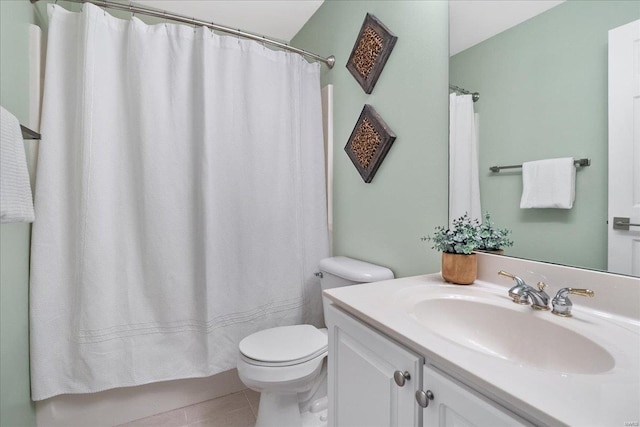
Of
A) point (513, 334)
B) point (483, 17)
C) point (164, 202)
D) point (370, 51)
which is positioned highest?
point (370, 51)

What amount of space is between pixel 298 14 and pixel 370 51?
2.68 ft

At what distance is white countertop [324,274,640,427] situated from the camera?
424 mm

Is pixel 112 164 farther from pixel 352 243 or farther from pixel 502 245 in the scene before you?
pixel 502 245

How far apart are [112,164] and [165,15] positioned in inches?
30.5

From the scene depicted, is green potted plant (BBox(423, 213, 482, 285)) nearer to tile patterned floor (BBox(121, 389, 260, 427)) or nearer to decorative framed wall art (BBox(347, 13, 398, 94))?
decorative framed wall art (BBox(347, 13, 398, 94))

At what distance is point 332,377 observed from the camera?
38.6 inches

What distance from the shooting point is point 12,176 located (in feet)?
2.70

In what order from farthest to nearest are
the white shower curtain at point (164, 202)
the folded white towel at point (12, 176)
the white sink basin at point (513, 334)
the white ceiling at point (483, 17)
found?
the white shower curtain at point (164, 202)
the white ceiling at point (483, 17)
the folded white towel at point (12, 176)
the white sink basin at point (513, 334)

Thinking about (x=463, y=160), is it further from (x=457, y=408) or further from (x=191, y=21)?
(x=191, y=21)

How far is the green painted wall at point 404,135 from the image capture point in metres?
1.23

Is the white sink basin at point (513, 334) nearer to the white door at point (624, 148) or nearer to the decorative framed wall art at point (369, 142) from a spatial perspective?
the white door at point (624, 148)

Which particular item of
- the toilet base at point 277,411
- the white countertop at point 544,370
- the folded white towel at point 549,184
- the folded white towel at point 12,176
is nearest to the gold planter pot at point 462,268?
the white countertop at point 544,370

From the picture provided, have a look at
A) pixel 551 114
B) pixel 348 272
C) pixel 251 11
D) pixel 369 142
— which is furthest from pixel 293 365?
pixel 251 11

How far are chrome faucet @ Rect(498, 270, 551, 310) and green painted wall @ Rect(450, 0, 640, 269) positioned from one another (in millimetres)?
145
